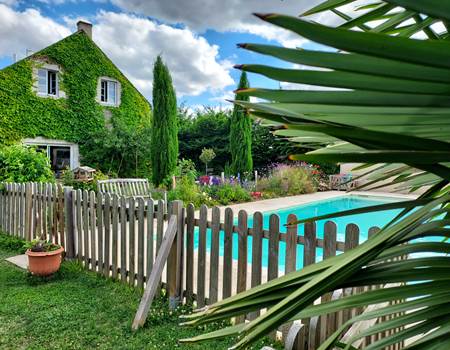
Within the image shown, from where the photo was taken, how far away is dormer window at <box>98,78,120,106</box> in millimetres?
15078

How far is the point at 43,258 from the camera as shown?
3711 mm

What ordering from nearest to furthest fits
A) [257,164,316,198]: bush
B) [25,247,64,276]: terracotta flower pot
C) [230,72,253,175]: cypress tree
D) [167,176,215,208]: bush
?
[25,247,64,276]: terracotta flower pot, [167,176,215,208]: bush, [257,164,316,198]: bush, [230,72,253,175]: cypress tree

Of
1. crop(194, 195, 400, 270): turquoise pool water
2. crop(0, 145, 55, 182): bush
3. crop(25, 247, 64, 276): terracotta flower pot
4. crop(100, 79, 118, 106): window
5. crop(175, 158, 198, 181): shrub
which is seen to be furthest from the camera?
crop(100, 79, 118, 106): window

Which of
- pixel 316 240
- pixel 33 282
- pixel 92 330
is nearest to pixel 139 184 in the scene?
pixel 33 282

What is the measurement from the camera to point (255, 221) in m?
2.63

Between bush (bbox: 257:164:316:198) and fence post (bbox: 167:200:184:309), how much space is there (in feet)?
29.9

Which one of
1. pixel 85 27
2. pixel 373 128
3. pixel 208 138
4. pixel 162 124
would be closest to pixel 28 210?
pixel 373 128

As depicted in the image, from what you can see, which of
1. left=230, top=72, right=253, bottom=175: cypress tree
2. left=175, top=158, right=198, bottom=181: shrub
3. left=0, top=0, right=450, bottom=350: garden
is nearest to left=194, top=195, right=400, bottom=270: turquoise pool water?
left=0, top=0, right=450, bottom=350: garden

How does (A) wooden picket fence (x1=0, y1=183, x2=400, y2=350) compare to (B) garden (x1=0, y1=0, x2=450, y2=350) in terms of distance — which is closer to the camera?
(B) garden (x1=0, y1=0, x2=450, y2=350)

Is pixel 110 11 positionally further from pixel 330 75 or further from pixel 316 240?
pixel 330 75

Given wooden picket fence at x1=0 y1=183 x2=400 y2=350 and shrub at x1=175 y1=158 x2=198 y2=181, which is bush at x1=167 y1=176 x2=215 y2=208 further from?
wooden picket fence at x1=0 y1=183 x2=400 y2=350

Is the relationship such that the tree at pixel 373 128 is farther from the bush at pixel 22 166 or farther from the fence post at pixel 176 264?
the bush at pixel 22 166

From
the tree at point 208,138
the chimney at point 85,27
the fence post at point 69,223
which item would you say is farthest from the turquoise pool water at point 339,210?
the chimney at point 85,27

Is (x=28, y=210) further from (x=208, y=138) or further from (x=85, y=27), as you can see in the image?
(x=208, y=138)
